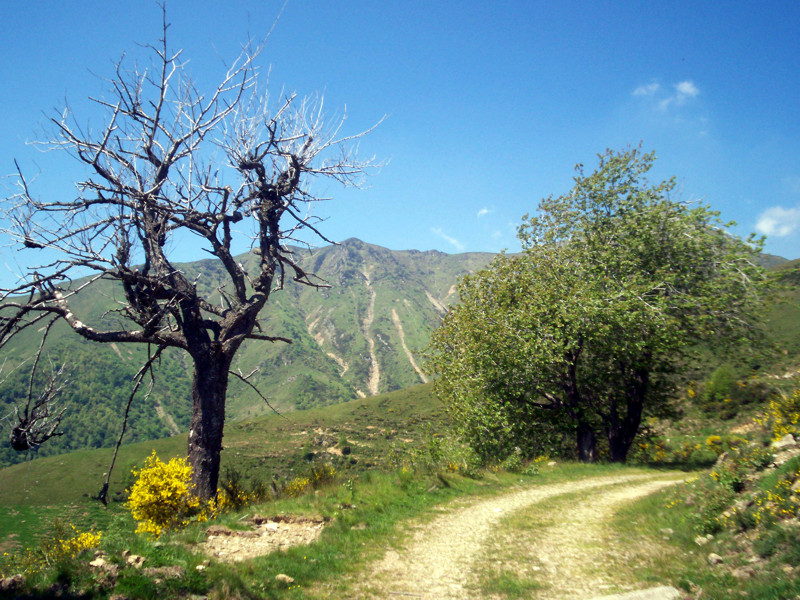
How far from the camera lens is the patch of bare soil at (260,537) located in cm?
642

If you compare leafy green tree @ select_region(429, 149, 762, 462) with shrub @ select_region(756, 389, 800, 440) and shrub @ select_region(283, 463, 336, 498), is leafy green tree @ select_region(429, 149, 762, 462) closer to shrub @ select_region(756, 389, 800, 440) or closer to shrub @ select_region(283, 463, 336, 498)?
shrub @ select_region(756, 389, 800, 440)

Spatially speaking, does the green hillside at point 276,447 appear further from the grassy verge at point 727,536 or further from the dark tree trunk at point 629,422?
the grassy verge at point 727,536

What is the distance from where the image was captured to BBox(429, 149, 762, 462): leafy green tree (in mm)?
15703

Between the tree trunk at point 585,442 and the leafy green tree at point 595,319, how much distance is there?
1.7 inches

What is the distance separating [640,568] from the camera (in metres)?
6.32

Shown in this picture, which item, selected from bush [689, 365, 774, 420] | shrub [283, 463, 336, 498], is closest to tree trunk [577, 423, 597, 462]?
bush [689, 365, 774, 420]

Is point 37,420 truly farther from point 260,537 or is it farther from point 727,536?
point 727,536

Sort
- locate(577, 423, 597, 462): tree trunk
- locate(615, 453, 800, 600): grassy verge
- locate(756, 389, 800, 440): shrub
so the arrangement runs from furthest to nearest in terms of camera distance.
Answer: locate(577, 423, 597, 462): tree trunk < locate(756, 389, 800, 440): shrub < locate(615, 453, 800, 600): grassy verge

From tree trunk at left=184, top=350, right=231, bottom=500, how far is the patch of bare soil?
4.58ft

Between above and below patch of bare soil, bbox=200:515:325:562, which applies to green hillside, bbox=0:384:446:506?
below

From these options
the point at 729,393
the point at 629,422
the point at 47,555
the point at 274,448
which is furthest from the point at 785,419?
the point at 274,448

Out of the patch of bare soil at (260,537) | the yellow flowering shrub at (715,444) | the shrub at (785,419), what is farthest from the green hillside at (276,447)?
the patch of bare soil at (260,537)

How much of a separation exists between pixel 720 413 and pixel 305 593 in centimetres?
2491

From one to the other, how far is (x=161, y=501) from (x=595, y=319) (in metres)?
13.6
